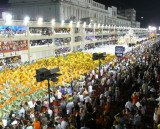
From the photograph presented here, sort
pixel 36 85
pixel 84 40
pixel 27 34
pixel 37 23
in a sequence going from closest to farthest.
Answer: pixel 36 85 → pixel 27 34 → pixel 37 23 → pixel 84 40

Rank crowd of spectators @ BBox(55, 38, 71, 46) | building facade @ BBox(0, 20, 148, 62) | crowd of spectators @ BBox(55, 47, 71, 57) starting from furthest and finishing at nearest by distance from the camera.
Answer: crowd of spectators @ BBox(55, 38, 71, 46) < crowd of spectators @ BBox(55, 47, 71, 57) < building facade @ BBox(0, 20, 148, 62)

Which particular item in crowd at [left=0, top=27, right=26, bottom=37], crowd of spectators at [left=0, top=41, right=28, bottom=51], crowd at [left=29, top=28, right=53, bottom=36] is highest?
crowd at [left=29, top=28, right=53, bottom=36]

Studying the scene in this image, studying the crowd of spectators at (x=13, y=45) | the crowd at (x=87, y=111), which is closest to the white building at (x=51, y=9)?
the crowd of spectators at (x=13, y=45)

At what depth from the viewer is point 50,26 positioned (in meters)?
42.7

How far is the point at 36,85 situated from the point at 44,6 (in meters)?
57.4

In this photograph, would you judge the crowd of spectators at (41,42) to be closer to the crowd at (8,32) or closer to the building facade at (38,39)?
the building facade at (38,39)

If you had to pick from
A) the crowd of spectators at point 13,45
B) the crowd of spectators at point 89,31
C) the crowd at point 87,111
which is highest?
the crowd of spectators at point 89,31

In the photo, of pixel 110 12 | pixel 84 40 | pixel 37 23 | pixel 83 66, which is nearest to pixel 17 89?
pixel 83 66

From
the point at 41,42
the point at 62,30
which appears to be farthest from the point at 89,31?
the point at 41,42

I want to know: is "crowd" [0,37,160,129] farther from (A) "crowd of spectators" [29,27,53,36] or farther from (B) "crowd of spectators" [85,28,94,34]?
(B) "crowd of spectators" [85,28,94,34]

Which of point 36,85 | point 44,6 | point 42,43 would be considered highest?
point 44,6

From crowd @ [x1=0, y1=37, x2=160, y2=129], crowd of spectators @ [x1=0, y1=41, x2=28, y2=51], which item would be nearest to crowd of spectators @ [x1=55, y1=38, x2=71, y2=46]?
crowd of spectators @ [x1=0, y1=41, x2=28, y2=51]

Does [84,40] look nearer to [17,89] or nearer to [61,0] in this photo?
[61,0]

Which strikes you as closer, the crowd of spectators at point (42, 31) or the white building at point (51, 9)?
the crowd of spectators at point (42, 31)
